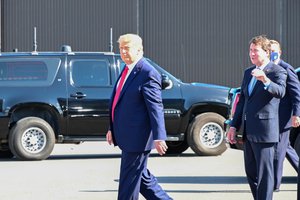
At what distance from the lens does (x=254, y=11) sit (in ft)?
115

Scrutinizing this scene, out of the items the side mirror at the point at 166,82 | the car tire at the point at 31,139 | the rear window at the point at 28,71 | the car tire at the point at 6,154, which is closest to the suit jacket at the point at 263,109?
the side mirror at the point at 166,82

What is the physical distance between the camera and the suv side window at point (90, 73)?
Result: 1544 centimetres

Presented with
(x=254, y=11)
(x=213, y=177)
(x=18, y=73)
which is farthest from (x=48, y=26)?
(x=213, y=177)

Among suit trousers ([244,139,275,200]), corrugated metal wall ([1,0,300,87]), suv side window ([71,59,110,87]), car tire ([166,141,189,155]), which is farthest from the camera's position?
corrugated metal wall ([1,0,300,87])

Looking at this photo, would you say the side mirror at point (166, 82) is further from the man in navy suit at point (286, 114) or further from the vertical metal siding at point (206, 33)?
the vertical metal siding at point (206, 33)

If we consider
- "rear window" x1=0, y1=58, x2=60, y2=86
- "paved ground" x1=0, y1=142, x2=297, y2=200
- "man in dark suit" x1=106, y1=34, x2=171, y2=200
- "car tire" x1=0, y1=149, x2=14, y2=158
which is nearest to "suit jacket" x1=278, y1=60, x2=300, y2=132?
"paved ground" x1=0, y1=142, x2=297, y2=200

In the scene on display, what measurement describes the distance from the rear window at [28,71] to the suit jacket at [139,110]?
803 centimetres

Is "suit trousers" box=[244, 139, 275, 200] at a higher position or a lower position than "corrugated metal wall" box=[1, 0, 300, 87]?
lower

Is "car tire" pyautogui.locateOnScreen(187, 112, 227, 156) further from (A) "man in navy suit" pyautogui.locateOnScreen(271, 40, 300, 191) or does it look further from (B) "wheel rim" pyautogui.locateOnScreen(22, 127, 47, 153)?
(A) "man in navy suit" pyautogui.locateOnScreen(271, 40, 300, 191)

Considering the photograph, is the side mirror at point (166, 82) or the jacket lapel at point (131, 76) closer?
the jacket lapel at point (131, 76)

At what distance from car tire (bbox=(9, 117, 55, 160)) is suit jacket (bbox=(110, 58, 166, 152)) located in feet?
25.3

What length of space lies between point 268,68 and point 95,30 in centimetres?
2702

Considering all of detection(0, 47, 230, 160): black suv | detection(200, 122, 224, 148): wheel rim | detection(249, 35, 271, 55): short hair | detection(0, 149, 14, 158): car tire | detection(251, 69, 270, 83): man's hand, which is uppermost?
detection(249, 35, 271, 55): short hair

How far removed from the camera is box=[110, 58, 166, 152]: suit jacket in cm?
736
